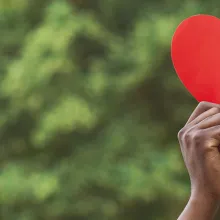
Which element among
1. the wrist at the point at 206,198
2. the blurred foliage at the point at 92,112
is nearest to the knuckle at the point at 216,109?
the wrist at the point at 206,198

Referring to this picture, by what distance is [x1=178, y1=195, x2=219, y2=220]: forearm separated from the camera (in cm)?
82

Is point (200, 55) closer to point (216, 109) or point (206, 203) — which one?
point (216, 109)

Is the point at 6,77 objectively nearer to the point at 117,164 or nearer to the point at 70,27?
the point at 70,27

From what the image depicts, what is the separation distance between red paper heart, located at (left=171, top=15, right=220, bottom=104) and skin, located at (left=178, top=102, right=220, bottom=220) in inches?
1.0

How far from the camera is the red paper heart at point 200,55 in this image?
819 mm

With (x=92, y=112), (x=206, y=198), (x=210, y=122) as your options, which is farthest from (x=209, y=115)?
(x=92, y=112)

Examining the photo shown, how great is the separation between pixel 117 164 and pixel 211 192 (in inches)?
49.3

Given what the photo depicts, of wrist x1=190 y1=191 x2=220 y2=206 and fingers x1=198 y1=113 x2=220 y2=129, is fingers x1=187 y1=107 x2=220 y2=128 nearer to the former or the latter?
fingers x1=198 y1=113 x2=220 y2=129

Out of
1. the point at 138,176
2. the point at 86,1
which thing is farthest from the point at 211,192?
the point at 86,1

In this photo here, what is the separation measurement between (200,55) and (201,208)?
0.26 metres

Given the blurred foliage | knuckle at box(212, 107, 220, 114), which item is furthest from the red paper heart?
the blurred foliage

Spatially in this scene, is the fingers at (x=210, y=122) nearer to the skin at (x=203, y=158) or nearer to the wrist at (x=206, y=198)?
the skin at (x=203, y=158)

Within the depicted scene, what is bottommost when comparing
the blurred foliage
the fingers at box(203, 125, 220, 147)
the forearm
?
the blurred foliage

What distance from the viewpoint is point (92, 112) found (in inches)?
80.7
